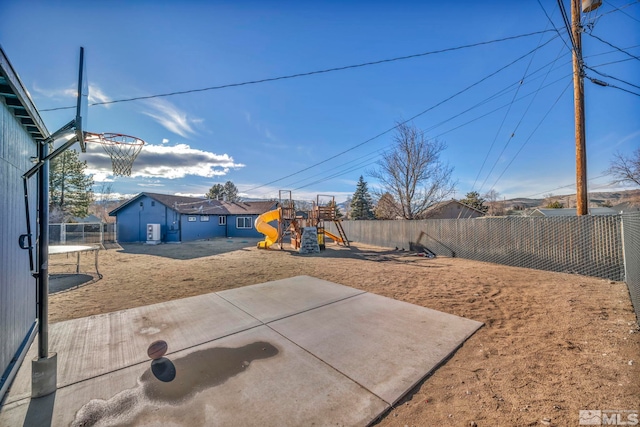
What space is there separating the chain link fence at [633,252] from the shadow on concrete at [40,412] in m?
7.22

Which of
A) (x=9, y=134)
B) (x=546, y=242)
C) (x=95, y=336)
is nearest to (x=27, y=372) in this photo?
(x=95, y=336)

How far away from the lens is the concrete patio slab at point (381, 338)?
2.71 m

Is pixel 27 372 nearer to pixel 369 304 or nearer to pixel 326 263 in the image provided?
pixel 369 304

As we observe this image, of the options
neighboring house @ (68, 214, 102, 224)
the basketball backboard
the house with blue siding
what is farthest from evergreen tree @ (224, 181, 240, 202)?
the basketball backboard

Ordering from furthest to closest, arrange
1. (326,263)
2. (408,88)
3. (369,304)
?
(408,88) < (326,263) < (369,304)

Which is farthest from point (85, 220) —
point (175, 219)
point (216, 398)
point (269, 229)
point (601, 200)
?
point (601, 200)

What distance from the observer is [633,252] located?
4.71m

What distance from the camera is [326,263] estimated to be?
10102 mm

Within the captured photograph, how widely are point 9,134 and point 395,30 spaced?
9.26m

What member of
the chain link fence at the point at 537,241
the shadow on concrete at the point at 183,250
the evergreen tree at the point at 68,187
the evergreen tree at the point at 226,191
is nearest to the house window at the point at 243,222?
the shadow on concrete at the point at 183,250

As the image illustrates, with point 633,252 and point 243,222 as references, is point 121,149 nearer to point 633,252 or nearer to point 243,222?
point 633,252

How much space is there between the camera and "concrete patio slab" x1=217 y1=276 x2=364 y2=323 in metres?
4.70

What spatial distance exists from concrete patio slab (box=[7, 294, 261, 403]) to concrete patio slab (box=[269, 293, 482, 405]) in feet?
3.66

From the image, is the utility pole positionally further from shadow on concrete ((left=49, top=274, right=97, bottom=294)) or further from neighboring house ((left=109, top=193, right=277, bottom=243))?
neighboring house ((left=109, top=193, right=277, bottom=243))
